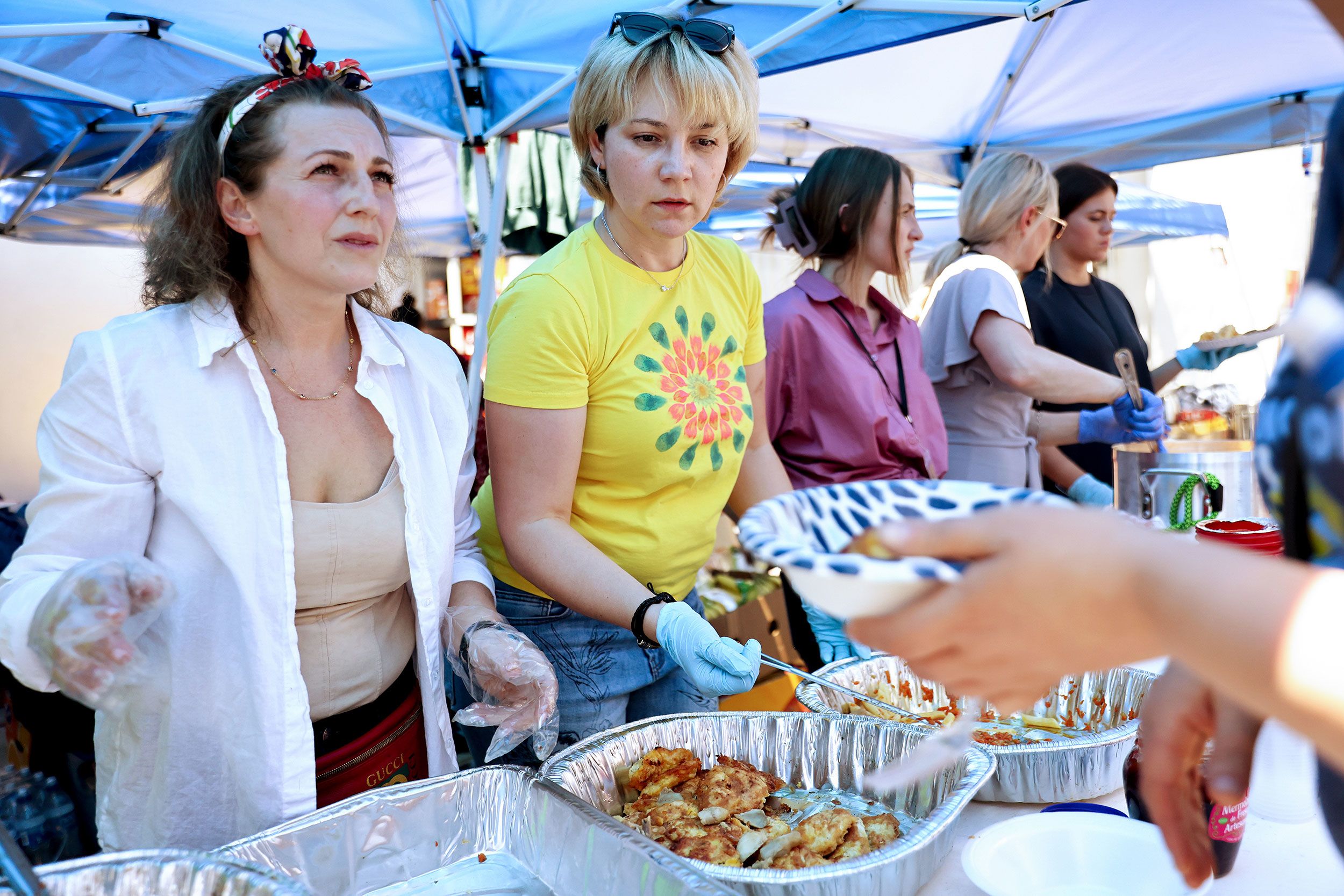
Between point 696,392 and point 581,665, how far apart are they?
0.57 metres

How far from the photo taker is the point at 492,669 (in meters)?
1.55

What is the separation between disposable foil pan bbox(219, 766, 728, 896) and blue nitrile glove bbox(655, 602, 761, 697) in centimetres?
27

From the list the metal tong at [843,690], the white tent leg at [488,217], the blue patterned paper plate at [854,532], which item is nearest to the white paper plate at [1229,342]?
the metal tong at [843,690]

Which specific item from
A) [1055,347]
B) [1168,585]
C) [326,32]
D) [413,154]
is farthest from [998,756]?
[413,154]

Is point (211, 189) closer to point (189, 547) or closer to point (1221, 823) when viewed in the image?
point (189, 547)

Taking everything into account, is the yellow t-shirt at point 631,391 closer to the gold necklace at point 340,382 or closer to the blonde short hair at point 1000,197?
the gold necklace at point 340,382

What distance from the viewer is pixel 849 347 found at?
269 centimetres

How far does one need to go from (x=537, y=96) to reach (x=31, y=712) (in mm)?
2858

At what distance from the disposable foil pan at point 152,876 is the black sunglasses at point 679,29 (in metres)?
1.52

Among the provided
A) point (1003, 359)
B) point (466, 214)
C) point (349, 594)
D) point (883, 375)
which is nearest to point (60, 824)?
point (349, 594)

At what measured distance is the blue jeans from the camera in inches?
71.8

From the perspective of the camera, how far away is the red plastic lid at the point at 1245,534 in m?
2.01

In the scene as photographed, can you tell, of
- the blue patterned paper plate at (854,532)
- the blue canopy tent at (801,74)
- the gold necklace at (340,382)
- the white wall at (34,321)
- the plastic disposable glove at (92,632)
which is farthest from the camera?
the white wall at (34,321)

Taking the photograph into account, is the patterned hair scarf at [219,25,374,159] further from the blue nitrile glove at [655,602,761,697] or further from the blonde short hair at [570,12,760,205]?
the blue nitrile glove at [655,602,761,697]
